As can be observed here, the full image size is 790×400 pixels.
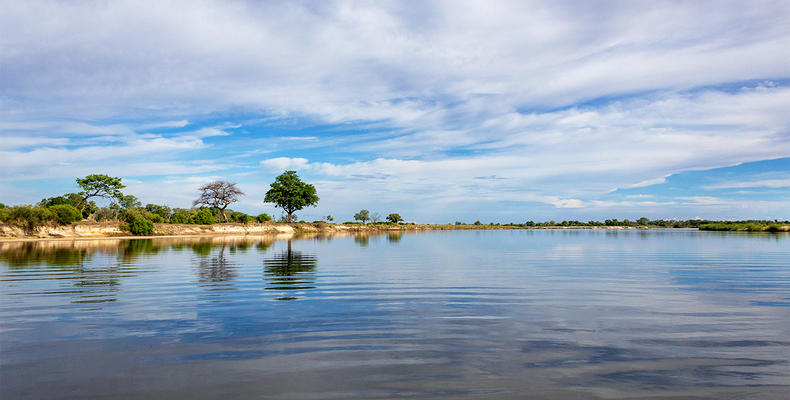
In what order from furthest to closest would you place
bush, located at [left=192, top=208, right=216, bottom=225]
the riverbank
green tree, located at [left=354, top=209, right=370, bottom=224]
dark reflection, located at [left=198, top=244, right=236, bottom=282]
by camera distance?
green tree, located at [left=354, top=209, right=370, bottom=224] → bush, located at [left=192, top=208, right=216, bottom=225] → the riverbank → dark reflection, located at [left=198, top=244, right=236, bottom=282]

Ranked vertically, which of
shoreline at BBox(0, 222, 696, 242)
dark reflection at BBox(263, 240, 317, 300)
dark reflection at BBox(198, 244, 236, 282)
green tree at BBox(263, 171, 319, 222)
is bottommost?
dark reflection at BBox(263, 240, 317, 300)

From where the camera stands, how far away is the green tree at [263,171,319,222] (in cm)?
10138

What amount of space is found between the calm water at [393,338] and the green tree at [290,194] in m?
86.8

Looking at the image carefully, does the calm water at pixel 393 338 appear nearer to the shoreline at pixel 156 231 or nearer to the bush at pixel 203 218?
the shoreline at pixel 156 231

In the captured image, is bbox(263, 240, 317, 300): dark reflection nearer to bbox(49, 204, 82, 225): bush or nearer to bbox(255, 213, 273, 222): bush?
bbox(49, 204, 82, 225): bush

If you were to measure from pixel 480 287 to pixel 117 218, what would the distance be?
68.5 meters

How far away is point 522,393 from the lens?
517 cm

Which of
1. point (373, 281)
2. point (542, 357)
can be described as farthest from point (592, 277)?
point (542, 357)

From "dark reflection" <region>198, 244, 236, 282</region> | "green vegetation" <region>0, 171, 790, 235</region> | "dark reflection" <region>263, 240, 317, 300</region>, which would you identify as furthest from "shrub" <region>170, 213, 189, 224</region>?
"dark reflection" <region>263, 240, 317, 300</region>

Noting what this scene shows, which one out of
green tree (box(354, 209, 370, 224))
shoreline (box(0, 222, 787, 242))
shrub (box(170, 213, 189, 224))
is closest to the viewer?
shoreline (box(0, 222, 787, 242))

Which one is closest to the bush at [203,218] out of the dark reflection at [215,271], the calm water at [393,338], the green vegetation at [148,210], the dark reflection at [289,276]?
the green vegetation at [148,210]

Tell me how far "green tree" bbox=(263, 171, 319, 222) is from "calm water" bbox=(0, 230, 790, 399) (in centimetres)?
8677

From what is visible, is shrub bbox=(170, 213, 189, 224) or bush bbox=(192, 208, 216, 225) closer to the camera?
shrub bbox=(170, 213, 189, 224)

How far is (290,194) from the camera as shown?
335ft
